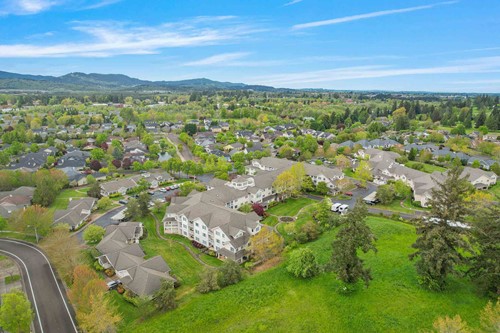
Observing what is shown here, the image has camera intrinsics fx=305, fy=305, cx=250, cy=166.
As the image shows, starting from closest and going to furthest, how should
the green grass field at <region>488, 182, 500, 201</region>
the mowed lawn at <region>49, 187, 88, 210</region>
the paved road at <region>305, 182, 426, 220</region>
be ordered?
the paved road at <region>305, 182, 426, 220</region>
the mowed lawn at <region>49, 187, 88, 210</region>
the green grass field at <region>488, 182, 500, 201</region>

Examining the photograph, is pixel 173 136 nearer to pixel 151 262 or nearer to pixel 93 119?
pixel 93 119

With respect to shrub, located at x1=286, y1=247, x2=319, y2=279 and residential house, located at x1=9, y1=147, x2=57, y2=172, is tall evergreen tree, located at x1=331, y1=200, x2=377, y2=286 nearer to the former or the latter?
→ shrub, located at x1=286, y1=247, x2=319, y2=279

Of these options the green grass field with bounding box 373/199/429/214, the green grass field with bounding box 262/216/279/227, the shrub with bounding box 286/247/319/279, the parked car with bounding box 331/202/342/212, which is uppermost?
the shrub with bounding box 286/247/319/279

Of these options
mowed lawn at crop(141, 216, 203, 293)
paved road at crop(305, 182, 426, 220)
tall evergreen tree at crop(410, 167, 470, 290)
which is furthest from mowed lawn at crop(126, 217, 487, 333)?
paved road at crop(305, 182, 426, 220)

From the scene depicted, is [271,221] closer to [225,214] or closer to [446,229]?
[225,214]

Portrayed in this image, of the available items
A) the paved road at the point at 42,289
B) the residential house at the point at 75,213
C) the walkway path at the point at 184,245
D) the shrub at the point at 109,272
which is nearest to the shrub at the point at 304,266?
the walkway path at the point at 184,245

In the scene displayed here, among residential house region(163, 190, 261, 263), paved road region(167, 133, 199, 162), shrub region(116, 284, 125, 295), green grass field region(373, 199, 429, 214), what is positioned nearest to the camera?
shrub region(116, 284, 125, 295)

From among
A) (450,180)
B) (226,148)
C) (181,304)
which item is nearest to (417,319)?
(450,180)
